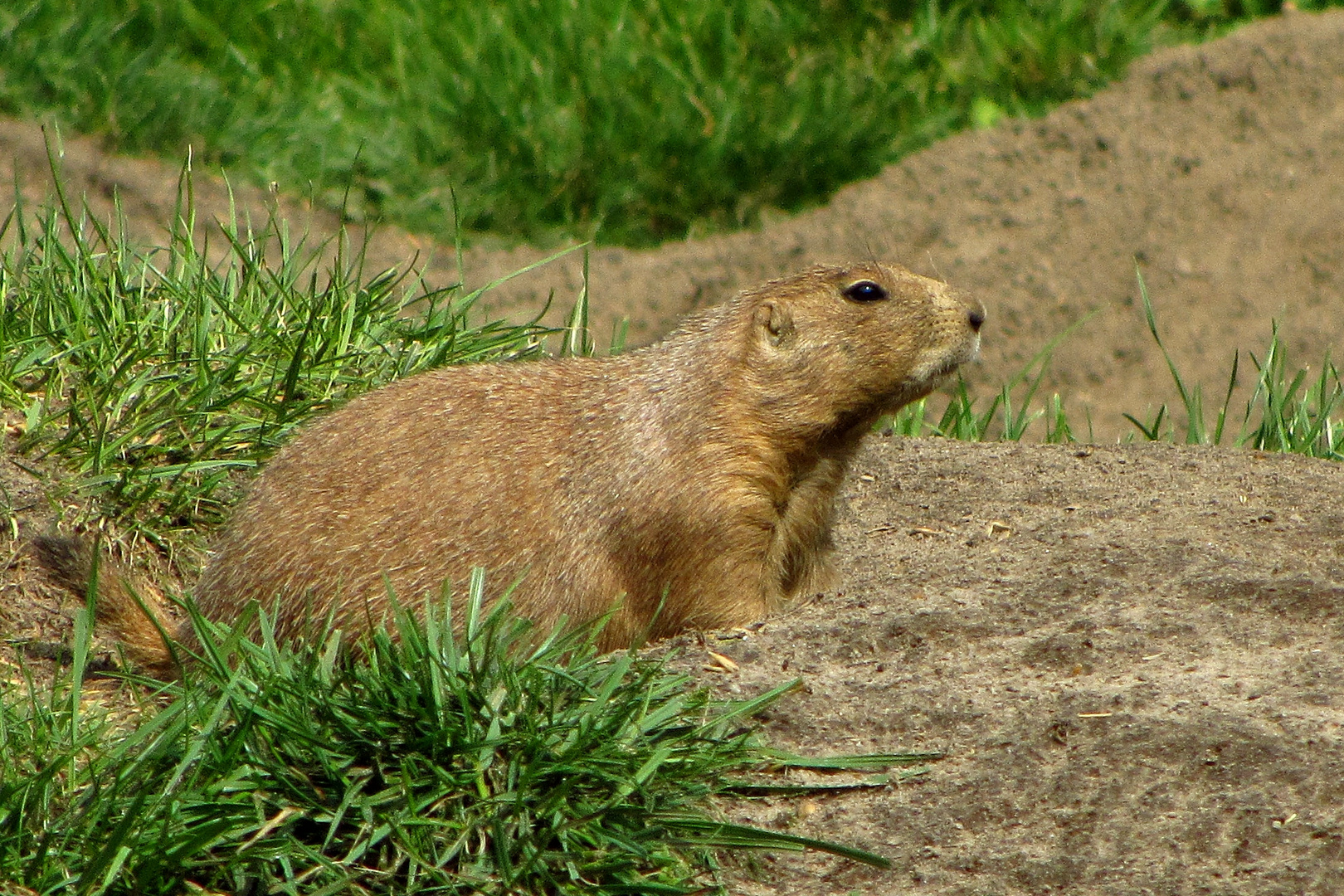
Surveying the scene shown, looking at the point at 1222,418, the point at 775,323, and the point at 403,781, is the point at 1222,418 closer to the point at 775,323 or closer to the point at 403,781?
the point at 775,323

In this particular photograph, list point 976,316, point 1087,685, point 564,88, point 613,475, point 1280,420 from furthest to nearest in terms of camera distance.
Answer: point 564,88, point 1280,420, point 976,316, point 613,475, point 1087,685

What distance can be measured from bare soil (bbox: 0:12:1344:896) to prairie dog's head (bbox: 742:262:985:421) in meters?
0.48

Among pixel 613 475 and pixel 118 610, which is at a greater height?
pixel 613 475

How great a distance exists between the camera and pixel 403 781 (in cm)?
316

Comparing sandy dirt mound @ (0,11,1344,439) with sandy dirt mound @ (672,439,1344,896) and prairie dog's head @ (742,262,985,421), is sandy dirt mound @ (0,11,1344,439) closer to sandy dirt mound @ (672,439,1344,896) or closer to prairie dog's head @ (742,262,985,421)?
sandy dirt mound @ (672,439,1344,896)

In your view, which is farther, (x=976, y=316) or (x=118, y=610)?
(x=976, y=316)

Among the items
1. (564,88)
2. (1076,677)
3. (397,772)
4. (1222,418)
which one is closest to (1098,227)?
(1222,418)

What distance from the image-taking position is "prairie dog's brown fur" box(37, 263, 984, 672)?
4.04m

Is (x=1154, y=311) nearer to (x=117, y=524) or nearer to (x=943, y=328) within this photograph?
(x=943, y=328)

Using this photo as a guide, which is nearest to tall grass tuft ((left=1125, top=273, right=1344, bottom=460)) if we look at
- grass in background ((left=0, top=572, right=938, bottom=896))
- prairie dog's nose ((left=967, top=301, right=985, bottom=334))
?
prairie dog's nose ((left=967, top=301, right=985, bottom=334))

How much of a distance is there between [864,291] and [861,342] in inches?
7.0

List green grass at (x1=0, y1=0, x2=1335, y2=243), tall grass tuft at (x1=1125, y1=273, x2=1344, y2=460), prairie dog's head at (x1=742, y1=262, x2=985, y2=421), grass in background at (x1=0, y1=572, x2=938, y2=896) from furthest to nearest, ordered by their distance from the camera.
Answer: green grass at (x1=0, y1=0, x2=1335, y2=243)
tall grass tuft at (x1=1125, y1=273, x2=1344, y2=460)
prairie dog's head at (x1=742, y1=262, x2=985, y2=421)
grass in background at (x1=0, y1=572, x2=938, y2=896)

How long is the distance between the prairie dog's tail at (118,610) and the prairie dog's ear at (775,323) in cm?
177

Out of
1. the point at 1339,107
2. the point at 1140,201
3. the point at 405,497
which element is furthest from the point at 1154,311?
the point at 405,497
